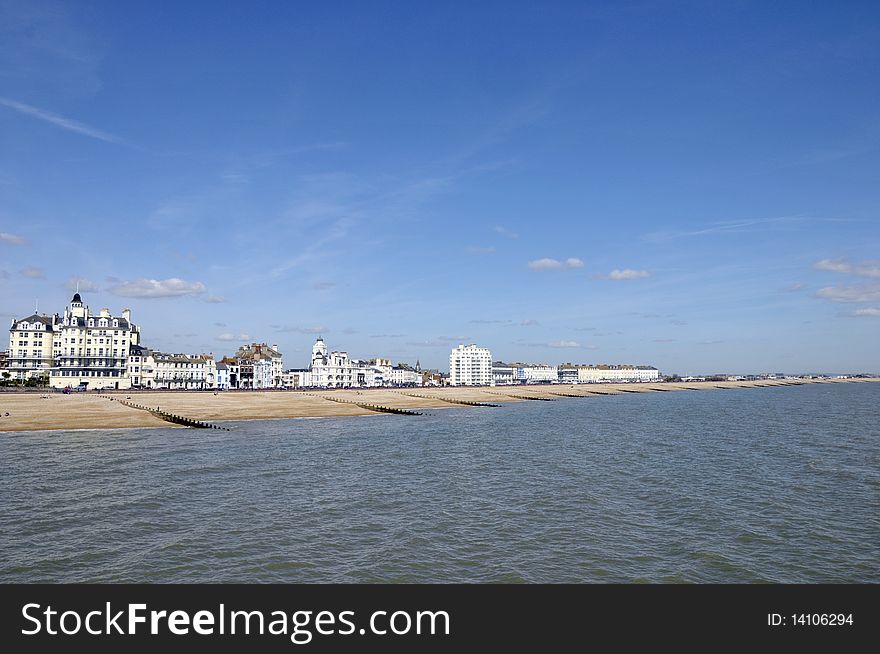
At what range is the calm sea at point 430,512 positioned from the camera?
19406 millimetres

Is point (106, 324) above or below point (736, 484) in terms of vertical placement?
above

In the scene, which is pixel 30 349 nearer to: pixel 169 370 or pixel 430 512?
pixel 169 370

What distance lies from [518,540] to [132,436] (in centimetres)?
4473

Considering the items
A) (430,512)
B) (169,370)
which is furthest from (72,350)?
(430,512)

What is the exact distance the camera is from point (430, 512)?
26.8m

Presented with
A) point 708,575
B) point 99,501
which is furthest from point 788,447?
point 99,501

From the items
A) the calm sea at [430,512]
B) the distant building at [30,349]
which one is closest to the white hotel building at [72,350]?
the distant building at [30,349]

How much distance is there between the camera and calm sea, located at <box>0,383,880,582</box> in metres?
19.4

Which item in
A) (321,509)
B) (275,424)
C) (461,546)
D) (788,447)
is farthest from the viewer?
(275,424)

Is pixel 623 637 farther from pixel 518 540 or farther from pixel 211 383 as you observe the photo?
pixel 211 383

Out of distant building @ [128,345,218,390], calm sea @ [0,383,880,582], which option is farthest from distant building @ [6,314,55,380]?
calm sea @ [0,383,880,582]

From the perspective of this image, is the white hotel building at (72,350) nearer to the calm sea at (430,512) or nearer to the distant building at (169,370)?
the distant building at (169,370)

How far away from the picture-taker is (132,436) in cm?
5475

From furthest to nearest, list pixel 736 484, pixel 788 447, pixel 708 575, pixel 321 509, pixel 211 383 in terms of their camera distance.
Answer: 1. pixel 211 383
2. pixel 788 447
3. pixel 736 484
4. pixel 321 509
5. pixel 708 575
